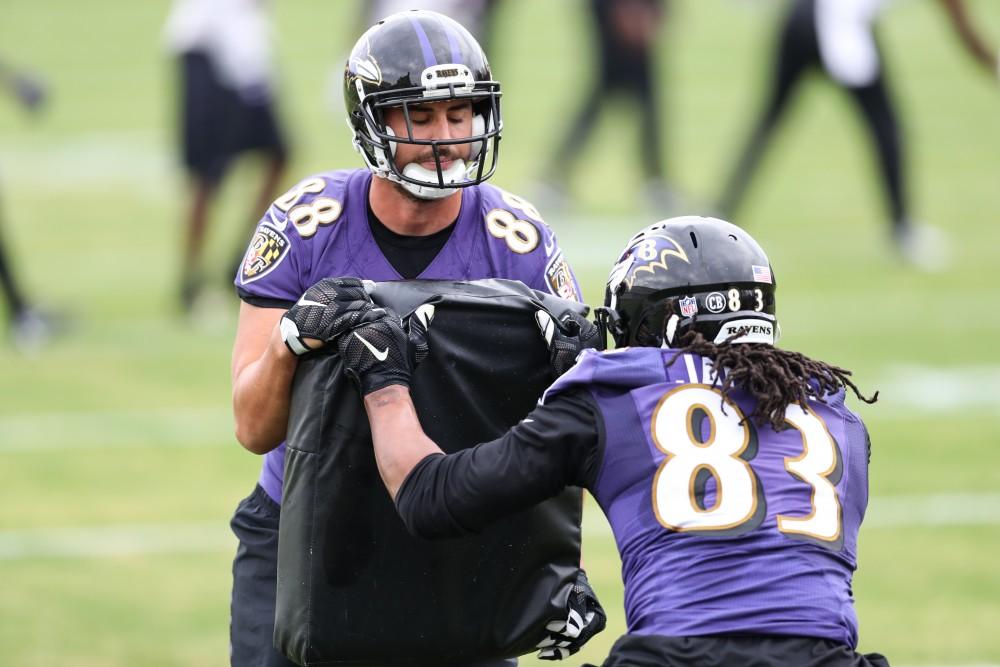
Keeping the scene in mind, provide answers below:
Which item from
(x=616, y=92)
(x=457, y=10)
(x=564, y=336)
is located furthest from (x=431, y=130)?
(x=457, y=10)

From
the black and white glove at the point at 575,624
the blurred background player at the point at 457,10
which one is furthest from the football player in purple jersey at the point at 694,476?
the blurred background player at the point at 457,10

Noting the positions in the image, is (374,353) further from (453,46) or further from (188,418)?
(188,418)

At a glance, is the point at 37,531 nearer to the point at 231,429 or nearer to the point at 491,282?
the point at 231,429

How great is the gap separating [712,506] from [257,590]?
48.1 inches

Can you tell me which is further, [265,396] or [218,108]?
[218,108]

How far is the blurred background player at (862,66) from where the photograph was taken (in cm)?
1202

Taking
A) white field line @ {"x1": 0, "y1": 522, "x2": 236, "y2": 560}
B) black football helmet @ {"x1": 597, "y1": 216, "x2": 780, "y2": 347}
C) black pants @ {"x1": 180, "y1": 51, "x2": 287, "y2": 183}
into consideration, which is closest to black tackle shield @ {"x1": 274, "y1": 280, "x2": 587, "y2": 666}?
black football helmet @ {"x1": 597, "y1": 216, "x2": 780, "y2": 347}

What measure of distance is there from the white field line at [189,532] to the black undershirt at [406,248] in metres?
3.64

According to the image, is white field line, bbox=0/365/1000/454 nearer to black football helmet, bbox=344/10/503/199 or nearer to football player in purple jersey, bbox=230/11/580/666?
football player in purple jersey, bbox=230/11/580/666

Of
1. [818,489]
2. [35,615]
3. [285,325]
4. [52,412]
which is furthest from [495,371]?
[52,412]

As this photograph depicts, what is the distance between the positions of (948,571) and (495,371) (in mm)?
3828

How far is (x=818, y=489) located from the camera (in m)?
3.20

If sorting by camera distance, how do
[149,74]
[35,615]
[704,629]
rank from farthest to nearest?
[149,74] → [35,615] → [704,629]

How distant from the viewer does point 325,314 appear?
3.28 metres
